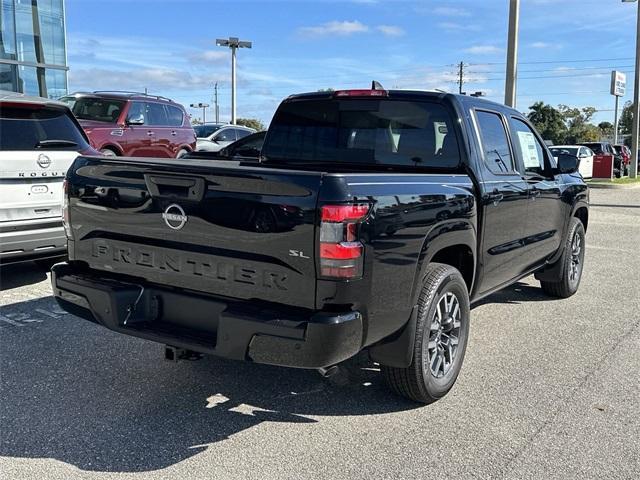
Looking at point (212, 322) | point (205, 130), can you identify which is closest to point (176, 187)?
point (212, 322)

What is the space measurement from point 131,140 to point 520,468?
10.9 m

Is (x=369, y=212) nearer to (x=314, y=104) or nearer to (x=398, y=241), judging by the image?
(x=398, y=241)

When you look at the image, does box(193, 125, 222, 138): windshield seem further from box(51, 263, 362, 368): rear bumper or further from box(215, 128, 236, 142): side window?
box(51, 263, 362, 368): rear bumper

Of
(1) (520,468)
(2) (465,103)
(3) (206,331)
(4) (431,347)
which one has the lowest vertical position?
(1) (520,468)

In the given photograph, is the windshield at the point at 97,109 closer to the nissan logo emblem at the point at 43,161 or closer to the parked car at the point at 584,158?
the nissan logo emblem at the point at 43,161

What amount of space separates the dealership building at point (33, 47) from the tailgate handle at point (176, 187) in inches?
620

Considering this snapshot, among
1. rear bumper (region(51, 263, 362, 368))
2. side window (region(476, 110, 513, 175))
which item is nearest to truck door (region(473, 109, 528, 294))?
side window (region(476, 110, 513, 175))

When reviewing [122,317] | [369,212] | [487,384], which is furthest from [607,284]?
[122,317]

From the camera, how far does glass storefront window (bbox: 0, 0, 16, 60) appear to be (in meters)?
16.9

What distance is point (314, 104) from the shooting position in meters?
4.87

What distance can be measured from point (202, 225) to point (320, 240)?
0.69m

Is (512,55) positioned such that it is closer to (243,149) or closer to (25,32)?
(243,149)

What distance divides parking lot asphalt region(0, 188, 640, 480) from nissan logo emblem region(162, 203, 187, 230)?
113cm

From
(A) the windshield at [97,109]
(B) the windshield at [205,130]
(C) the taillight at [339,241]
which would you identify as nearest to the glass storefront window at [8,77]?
(B) the windshield at [205,130]
